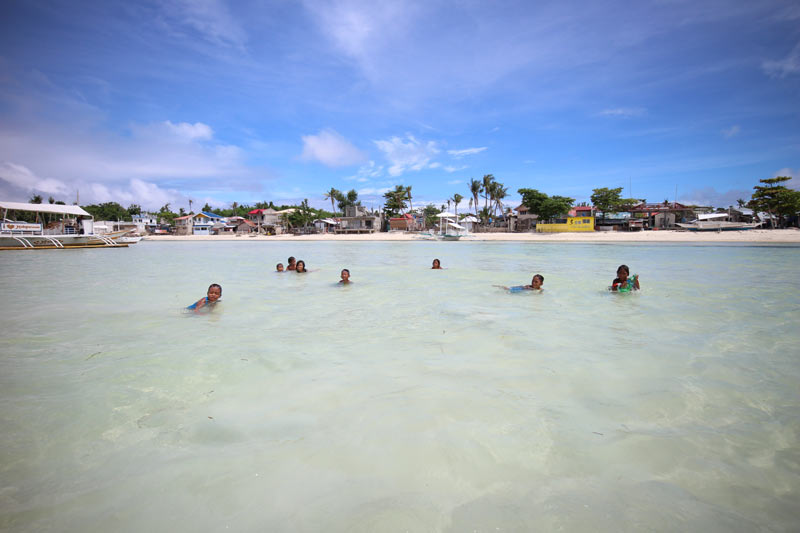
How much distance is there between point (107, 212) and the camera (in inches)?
3519

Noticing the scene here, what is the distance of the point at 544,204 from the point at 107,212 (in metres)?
101

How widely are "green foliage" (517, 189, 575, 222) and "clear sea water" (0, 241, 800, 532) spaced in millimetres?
51867

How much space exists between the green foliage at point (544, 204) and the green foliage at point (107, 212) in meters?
95.8

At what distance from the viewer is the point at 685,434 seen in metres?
3.10

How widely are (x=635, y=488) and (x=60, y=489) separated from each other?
3.92 m

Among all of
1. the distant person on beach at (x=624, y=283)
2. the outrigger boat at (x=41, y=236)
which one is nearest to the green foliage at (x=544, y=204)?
the distant person on beach at (x=624, y=283)

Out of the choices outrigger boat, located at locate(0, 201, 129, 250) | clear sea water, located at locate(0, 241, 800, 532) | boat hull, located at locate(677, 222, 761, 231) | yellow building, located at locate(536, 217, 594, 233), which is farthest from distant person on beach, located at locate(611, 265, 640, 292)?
boat hull, located at locate(677, 222, 761, 231)

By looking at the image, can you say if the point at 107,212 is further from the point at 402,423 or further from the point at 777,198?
the point at 777,198

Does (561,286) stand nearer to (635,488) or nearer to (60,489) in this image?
(635,488)

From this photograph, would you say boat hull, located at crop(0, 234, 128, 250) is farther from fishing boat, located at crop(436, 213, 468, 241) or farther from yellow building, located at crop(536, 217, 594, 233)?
yellow building, located at crop(536, 217, 594, 233)

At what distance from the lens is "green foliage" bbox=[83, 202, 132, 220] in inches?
3477

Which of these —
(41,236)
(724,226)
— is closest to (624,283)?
(41,236)

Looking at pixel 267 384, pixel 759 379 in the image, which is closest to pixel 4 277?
pixel 267 384

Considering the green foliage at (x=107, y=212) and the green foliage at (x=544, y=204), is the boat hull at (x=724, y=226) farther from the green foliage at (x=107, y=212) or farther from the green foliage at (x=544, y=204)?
the green foliage at (x=107, y=212)
